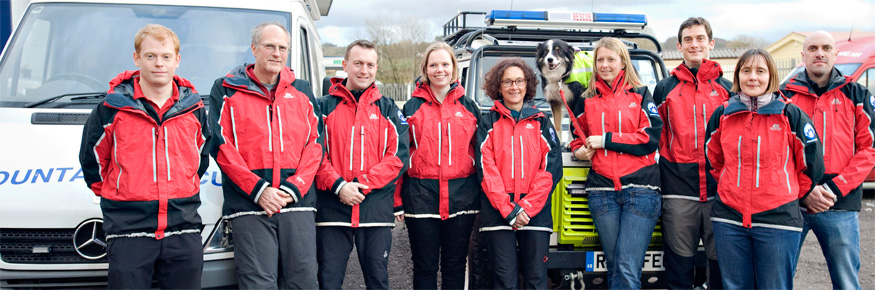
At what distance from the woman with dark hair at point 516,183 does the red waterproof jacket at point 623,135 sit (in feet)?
0.93

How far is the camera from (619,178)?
381cm

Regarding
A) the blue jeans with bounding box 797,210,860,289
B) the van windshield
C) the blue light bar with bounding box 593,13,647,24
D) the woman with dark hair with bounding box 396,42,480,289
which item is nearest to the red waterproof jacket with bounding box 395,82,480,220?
the woman with dark hair with bounding box 396,42,480,289

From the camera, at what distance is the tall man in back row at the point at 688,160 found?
389 cm

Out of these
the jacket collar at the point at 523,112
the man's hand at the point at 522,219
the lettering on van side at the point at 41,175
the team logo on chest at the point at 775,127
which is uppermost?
the jacket collar at the point at 523,112

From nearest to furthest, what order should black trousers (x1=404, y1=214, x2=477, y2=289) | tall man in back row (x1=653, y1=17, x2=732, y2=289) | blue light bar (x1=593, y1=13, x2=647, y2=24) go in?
black trousers (x1=404, y1=214, x2=477, y2=289)
tall man in back row (x1=653, y1=17, x2=732, y2=289)
blue light bar (x1=593, y1=13, x2=647, y2=24)

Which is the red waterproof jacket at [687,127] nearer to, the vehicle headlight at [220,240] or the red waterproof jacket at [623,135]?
the red waterproof jacket at [623,135]

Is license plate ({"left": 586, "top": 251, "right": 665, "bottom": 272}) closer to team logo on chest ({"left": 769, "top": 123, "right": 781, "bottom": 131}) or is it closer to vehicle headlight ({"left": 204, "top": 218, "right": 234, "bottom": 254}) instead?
team logo on chest ({"left": 769, "top": 123, "right": 781, "bottom": 131})

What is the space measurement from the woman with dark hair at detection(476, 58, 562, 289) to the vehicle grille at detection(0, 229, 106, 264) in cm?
208

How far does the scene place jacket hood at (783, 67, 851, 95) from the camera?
3.72 metres

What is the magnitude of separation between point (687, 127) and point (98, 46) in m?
3.73

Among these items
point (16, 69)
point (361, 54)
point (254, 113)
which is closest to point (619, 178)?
point (361, 54)

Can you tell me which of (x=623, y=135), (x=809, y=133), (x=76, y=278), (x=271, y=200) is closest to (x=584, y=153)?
(x=623, y=135)

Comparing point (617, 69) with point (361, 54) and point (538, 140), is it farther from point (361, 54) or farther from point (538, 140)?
point (361, 54)

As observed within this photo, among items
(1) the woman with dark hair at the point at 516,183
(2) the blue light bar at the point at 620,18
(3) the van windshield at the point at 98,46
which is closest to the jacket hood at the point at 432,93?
(1) the woman with dark hair at the point at 516,183
